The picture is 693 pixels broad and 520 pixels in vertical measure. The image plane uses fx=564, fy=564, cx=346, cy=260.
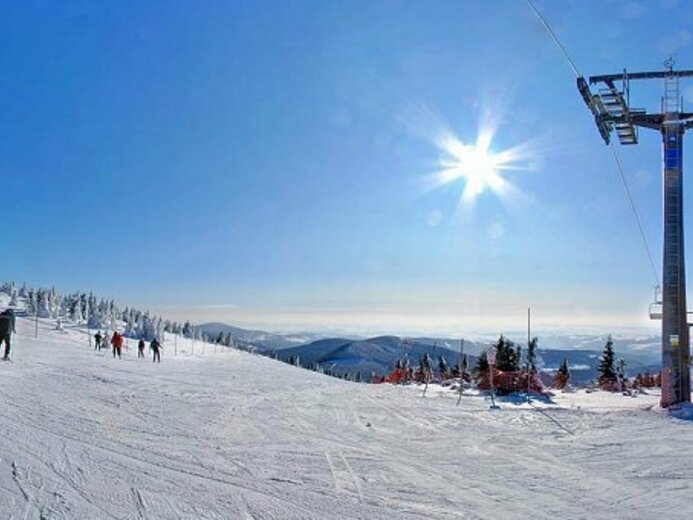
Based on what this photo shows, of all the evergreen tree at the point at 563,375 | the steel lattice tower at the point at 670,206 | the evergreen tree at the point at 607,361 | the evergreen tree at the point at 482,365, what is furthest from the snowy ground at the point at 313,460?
the evergreen tree at the point at 607,361

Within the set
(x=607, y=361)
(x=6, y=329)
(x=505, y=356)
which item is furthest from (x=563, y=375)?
(x=6, y=329)

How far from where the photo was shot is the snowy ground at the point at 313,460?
6.47 meters

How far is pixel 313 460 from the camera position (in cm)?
889

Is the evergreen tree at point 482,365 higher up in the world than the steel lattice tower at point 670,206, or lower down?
lower down

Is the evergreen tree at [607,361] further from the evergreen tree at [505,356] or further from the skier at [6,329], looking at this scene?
the skier at [6,329]

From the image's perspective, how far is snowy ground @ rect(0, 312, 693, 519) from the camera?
6.47 metres

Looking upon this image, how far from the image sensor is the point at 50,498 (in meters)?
6.07

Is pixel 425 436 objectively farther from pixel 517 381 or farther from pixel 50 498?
pixel 517 381

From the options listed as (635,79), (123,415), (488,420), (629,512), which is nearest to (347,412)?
(488,420)

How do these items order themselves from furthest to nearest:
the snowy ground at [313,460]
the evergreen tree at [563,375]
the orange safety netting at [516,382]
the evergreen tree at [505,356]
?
the evergreen tree at [563,375]
the evergreen tree at [505,356]
the orange safety netting at [516,382]
the snowy ground at [313,460]

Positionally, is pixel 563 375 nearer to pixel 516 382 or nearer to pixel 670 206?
pixel 516 382

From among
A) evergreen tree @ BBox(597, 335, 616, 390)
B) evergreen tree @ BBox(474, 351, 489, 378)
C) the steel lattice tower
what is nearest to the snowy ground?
the steel lattice tower

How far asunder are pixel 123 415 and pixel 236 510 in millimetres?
6475

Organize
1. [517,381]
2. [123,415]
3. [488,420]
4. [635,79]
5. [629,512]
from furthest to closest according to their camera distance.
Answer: [517,381], [635,79], [488,420], [123,415], [629,512]
